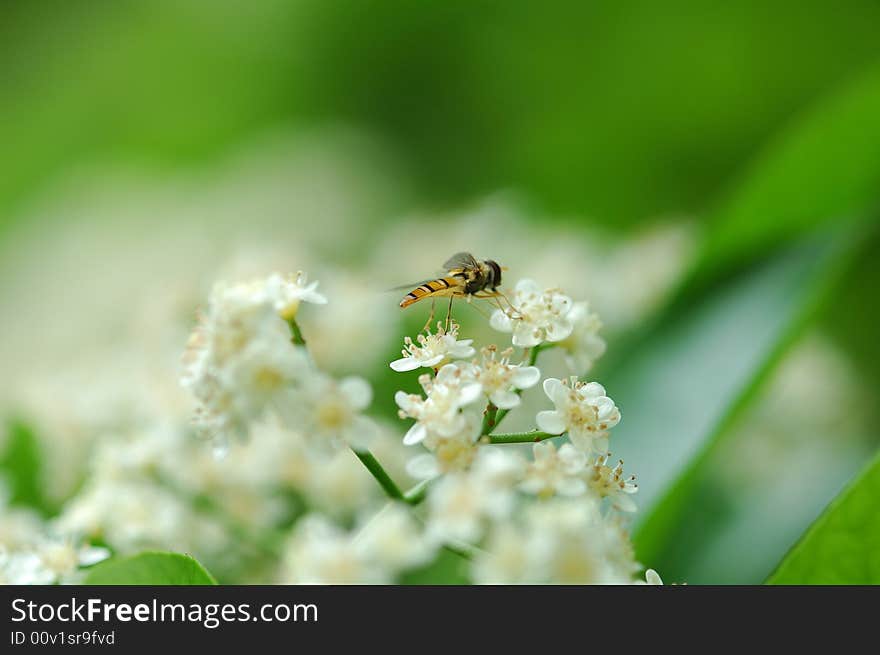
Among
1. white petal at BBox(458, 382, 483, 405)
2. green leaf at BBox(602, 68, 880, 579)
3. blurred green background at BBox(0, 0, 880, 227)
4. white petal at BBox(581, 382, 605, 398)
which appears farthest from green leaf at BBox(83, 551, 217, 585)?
blurred green background at BBox(0, 0, 880, 227)

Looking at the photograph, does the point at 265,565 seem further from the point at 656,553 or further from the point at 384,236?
the point at 384,236

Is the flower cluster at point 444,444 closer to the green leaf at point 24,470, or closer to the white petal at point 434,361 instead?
the white petal at point 434,361

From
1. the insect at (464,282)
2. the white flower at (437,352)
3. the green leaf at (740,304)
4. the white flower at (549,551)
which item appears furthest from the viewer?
the green leaf at (740,304)

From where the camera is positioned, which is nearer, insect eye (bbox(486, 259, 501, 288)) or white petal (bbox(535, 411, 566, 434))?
white petal (bbox(535, 411, 566, 434))

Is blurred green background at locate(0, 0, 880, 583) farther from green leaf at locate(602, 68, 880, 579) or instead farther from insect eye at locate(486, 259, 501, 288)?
insect eye at locate(486, 259, 501, 288)

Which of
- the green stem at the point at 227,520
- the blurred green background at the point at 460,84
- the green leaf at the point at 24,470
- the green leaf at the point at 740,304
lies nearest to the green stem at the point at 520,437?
the green leaf at the point at 740,304

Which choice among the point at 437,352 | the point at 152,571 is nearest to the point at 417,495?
the point at 437,352
